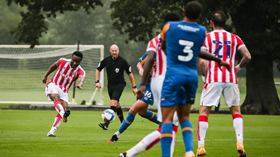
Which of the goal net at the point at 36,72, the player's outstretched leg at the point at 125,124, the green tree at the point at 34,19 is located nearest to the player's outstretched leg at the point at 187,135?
the player's outstretched leg at the point at 125,124

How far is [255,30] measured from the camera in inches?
768

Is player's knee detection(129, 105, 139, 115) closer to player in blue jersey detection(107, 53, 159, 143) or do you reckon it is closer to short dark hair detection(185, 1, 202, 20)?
player in blue jersey detection(107, 53, 159, 143)

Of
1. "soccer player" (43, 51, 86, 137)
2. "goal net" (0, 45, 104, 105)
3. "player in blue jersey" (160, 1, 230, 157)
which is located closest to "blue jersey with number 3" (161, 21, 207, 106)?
"player in blue jersey" (160, 1, 230, 157)

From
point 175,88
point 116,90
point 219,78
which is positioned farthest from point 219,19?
point 116,90

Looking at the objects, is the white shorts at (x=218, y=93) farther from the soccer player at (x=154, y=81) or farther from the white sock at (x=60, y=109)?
the white sock at (x=60, y=109)

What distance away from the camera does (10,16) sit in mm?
64062

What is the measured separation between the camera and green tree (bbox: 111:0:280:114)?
61.1 ft

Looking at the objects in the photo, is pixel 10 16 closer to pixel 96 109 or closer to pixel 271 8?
pixel 96 109

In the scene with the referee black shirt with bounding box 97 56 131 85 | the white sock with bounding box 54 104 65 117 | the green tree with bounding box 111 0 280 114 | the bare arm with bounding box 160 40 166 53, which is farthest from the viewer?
the green tree with bounding box 111 0 280 114

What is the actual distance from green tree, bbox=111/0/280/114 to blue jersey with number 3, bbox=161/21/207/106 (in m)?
13.7

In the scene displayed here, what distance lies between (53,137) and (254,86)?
13.9 meters

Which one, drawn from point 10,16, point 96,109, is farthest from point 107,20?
point 96,109

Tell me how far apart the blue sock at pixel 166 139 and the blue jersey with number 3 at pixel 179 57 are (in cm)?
27

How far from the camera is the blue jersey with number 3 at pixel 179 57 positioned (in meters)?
4.91
